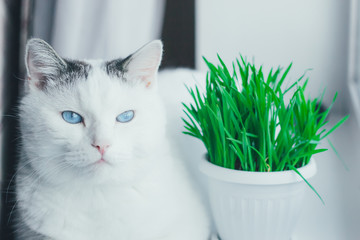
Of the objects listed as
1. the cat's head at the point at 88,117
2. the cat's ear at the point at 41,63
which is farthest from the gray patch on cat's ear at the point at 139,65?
the cat's ear at the point at 41,63

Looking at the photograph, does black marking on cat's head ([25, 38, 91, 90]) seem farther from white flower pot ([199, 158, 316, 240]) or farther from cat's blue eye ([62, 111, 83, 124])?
white flower pot ([199, 158, 316, 240])

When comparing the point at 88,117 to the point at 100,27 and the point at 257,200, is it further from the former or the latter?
the point at 100,27

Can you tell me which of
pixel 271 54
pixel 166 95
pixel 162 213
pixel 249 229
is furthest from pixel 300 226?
pixel 271 54

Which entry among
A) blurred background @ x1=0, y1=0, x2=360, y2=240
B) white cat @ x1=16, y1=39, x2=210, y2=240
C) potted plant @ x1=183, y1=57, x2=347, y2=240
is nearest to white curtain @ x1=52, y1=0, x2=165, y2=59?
blurred background @ x1=0, y1=0, x2=360, y2=240

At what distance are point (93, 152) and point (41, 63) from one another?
219 mm

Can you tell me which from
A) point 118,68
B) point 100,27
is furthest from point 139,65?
point 100,27

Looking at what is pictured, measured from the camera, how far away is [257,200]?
30.5 inches

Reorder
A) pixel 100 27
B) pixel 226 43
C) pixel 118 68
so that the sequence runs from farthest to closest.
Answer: pixel 226 43 < pixel 100 27 < pixel 118 68

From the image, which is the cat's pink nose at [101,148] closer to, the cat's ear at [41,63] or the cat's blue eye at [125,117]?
the cat's blue eye at [125,117]

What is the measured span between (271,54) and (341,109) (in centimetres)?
35

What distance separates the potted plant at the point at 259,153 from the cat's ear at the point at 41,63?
1.06 feet

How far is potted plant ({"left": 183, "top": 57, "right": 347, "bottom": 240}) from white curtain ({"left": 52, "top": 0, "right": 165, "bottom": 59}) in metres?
0.53

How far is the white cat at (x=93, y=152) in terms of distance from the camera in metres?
0.72

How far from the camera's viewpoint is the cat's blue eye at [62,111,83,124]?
0.74 metres
